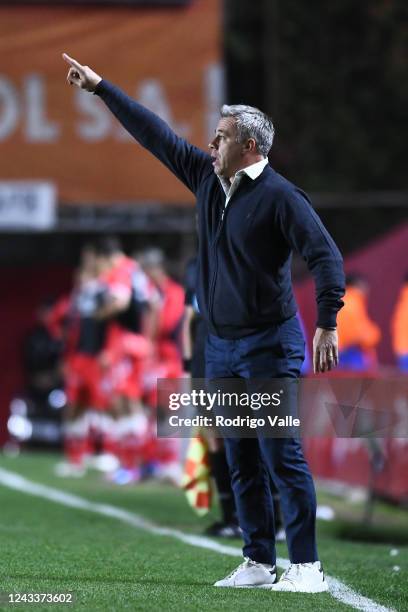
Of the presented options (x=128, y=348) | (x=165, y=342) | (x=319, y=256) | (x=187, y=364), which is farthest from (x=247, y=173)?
(x=128, y=348)

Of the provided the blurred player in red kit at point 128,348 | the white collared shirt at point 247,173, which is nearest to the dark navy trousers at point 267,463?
the white collared shirt at point 247,173

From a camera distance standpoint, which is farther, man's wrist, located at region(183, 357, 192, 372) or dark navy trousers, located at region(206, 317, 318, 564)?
man's wrist, located at region(183, 357, 192, 372)

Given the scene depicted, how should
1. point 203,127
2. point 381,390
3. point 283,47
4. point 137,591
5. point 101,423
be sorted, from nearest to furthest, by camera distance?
point 137,591, point 381,390, point 101,423, point 203,127, point 283,47

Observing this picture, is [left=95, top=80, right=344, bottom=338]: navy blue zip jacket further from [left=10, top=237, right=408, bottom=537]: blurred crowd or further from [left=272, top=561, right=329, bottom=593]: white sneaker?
[left=10, top=237, right=408, bottom=537]: blurred crowd

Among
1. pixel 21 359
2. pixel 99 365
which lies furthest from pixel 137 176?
pixel 21 359

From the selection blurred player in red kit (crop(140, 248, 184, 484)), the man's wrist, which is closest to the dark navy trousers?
the man's wrist

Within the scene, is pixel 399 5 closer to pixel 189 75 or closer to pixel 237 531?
pixel 189 75

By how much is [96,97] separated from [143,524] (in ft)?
30.4

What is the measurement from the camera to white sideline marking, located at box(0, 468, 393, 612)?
7158 millimetres

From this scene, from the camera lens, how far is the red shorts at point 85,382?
1747 centimetres

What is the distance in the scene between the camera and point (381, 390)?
11523 mm

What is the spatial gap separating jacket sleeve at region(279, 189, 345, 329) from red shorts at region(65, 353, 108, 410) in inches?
400

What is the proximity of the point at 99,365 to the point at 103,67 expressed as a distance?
4368 mm

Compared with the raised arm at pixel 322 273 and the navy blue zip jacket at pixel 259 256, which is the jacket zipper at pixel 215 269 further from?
the raised arm at pixel 322 273
